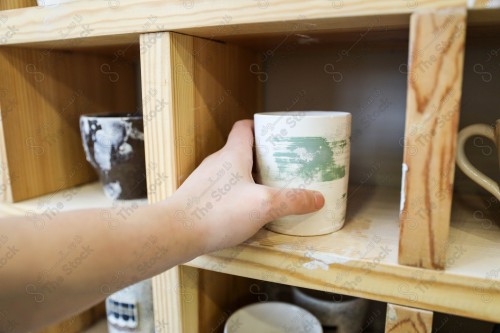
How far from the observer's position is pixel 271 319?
2.01 ft

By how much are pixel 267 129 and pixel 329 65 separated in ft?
1.13

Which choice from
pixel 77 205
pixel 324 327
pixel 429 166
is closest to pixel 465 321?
pixel 324 327

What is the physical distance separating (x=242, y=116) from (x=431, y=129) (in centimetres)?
36

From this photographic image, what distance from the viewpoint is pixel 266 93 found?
0.78 meters

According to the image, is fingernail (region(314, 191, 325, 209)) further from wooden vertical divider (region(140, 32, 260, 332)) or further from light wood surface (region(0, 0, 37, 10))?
light wood surface (region(0, 0, 37, 10))

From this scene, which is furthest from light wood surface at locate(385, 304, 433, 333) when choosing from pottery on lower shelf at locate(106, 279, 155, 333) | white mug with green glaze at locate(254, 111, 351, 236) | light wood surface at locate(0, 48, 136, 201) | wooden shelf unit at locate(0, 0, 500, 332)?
light wood surface at locate(0, 48, 136, 201)

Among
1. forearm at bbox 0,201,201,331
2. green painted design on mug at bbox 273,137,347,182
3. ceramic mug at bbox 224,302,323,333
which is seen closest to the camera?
forearm at bbox 0,201,201,331

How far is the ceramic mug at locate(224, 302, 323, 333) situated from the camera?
578mm

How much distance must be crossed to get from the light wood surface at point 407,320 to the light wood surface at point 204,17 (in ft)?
0.93

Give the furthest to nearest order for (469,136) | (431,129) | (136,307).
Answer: (136,307)
(469,136)
(431,129)

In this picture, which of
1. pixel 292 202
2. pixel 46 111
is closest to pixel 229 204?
pixel 292 202

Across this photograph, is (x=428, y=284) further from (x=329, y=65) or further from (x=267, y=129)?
(x=329, y=65)

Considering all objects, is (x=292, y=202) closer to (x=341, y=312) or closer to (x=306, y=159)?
(x=306, y=159)

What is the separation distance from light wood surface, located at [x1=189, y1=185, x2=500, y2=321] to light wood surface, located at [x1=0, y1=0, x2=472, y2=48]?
237 mm
